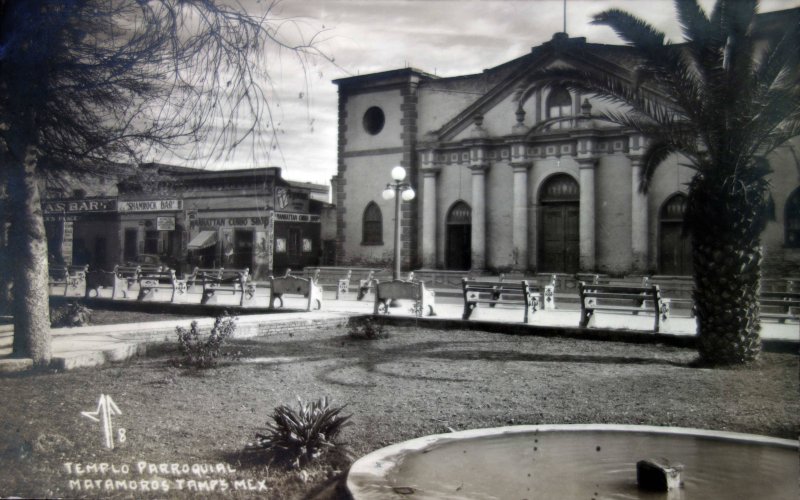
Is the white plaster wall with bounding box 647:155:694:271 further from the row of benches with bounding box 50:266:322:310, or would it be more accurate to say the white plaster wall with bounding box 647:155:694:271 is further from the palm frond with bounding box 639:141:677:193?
the palm frond with bounding box 639:141:677:193

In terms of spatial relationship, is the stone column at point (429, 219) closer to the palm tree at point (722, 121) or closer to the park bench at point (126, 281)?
the park bench at point (126, 281)

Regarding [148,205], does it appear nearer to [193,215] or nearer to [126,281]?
[193,215]

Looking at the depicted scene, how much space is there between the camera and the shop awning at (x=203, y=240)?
11398mm

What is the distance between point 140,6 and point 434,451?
4.32m

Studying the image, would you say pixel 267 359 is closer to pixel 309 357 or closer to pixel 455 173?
pixel 309 357

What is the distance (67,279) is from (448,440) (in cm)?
915

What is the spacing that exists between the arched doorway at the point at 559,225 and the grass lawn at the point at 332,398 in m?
13.7

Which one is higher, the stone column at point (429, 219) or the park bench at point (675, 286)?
the stone column at point (429, 219)

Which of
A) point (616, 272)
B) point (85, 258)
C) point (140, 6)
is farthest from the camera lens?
point (616, 272)

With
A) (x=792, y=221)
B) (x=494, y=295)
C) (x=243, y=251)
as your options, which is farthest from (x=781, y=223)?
(x=243, y=251)

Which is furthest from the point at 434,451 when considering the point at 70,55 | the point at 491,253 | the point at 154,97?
the point at 491,253

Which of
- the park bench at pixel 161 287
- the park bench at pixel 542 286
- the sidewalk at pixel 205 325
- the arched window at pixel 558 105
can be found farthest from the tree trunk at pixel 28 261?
the arched window at pixel 558 105

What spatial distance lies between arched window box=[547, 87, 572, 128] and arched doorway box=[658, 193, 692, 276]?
175 inches

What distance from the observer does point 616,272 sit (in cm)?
2275
